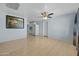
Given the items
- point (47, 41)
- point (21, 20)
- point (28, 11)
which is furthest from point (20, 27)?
point (47, 41)

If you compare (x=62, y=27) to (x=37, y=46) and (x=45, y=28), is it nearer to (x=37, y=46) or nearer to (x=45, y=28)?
(x=45, y=28)

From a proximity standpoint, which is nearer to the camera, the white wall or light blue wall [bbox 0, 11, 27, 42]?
light blue wall [bbox 0, 11, 27, 42]

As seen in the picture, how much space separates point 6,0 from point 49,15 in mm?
774

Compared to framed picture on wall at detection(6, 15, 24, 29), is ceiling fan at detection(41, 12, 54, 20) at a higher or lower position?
higher

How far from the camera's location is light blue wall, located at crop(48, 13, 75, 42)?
157 centimetres

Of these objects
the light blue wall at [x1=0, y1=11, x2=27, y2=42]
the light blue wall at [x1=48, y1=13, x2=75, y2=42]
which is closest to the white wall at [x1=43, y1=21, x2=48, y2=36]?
the light blue wall at [x1=48, y1=13, x2=75, y2=42]

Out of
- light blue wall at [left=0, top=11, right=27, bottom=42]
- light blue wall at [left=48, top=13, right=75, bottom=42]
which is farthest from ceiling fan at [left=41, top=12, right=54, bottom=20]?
light blue wall at [left=0, top=11, right=27, bottom=42]

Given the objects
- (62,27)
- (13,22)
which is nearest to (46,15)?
(62,27)

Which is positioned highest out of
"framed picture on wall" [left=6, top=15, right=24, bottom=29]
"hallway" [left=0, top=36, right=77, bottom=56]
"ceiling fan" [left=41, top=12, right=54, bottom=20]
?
"ceiling fan" [left=41, top=12, right=54, bottom=20]

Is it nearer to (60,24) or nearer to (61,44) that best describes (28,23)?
(60,24)

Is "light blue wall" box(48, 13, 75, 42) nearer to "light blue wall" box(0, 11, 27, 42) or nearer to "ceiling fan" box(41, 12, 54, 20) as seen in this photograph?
"ceiling fan" box(41, 12, 54, 20)

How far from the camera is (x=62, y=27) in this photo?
162cm

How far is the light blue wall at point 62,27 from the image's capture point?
1567mm

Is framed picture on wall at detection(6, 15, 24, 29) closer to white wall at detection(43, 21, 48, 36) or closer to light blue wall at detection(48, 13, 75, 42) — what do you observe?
white wall at detection(43, 21, 48, 36)
